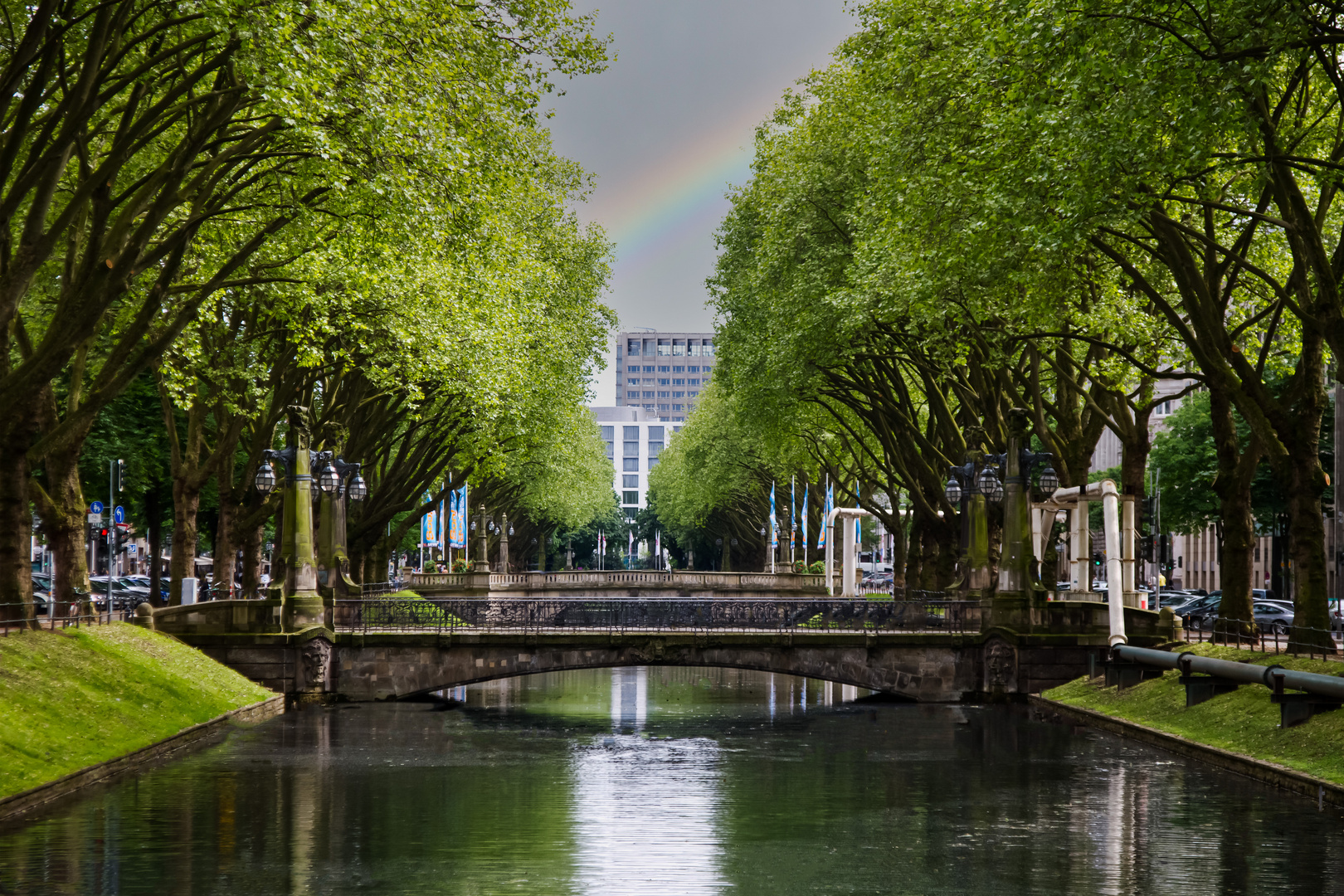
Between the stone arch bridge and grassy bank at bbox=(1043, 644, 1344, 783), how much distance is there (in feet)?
7.99

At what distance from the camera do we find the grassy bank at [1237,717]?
20.4 metres

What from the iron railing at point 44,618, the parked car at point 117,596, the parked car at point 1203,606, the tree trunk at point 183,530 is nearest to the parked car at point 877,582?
the parked car at point 1203,606

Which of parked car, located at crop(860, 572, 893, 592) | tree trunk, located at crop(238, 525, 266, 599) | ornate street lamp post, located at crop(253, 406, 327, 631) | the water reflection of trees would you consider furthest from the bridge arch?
parked car, located at crop(860, 572, 893, 592)

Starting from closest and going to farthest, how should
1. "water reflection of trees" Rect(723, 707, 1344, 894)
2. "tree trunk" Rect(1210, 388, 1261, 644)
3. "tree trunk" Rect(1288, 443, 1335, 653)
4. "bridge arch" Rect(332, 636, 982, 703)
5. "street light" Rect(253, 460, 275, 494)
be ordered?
"water reflection of trees" Rect(723, 707, 1344, 894) < "tree trunk" Rect(1288, 443, 1335, 653) < "tree trunk" Rect(1210, 388, 1261, 644) < "street light" Rect(253, 460, 275, 494) < "bridge arch" Rect(332, 636, 982, 703)

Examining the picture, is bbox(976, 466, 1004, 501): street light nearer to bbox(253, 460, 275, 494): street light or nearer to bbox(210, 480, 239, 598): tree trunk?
bbox(253, 460, 275, 494): street light

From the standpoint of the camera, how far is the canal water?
13.8 metres

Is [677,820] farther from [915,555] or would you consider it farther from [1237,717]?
[915,555]

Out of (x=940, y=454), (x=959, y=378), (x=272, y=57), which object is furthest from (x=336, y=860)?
(x=940, y=454)

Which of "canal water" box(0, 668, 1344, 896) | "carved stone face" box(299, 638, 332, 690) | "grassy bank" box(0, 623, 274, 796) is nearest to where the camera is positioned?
"canal water" box(0, 668, 1344, 896)

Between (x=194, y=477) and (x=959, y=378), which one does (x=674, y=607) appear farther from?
(x=194, y=477)

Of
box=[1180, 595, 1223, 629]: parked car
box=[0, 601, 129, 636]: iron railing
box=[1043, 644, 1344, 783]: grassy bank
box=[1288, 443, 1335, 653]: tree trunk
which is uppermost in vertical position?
box=[1288, 443, 1335, 653]: tree trunk

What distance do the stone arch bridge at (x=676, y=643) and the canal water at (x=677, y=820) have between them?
4.96 m

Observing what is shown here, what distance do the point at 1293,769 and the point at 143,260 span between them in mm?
19033

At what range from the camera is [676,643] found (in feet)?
117
